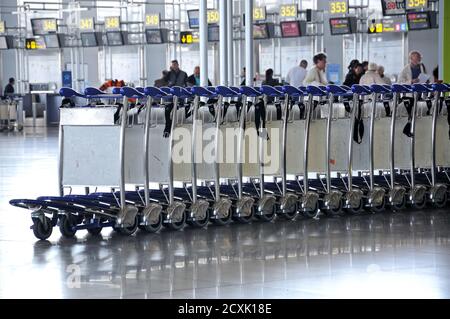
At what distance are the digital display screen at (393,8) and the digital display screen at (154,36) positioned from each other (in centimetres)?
938

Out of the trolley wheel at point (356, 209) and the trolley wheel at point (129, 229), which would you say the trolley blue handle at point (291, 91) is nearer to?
the trolley wheel at point (356, 209)

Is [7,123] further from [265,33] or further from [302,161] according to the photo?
[302,161]

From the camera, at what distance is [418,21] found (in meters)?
28.8

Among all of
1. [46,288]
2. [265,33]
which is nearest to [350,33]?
[265,33]

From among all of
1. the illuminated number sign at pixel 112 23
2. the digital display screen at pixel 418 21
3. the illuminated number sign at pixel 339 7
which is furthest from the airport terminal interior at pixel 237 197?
the illuminated number sign at pixel 112 23

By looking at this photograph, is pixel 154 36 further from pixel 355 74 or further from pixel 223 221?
pixel 223 221

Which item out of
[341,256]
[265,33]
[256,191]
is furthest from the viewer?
[265,33]

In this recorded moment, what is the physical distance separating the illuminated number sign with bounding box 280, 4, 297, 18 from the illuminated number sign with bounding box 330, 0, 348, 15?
121 centimetres

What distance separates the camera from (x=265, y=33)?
33.3 m

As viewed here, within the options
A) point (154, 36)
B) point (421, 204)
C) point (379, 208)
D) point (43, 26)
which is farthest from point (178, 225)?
point (43, 26)

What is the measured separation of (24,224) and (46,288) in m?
3.80

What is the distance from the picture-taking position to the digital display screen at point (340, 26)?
30.5m

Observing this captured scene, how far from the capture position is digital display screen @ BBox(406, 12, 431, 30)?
28.6 meters

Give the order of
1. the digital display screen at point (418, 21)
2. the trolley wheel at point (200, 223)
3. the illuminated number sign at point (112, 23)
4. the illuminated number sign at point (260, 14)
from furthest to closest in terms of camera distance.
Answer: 1. the illuminated number sign at point (112, 23)
2. the illuminated number sign at point (260, 14)
3. the digital display screen at point (418, 21)
4. the trolley wheel at point (200, 223)
